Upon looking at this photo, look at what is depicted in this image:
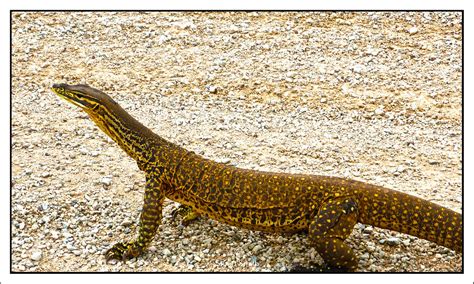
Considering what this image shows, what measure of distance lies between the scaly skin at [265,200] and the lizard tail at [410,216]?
0.01 metres

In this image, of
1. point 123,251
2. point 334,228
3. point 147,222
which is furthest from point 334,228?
point 123,251

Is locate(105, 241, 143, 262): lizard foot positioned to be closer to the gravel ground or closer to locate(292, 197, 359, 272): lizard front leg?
the gravel ground

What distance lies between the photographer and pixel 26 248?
8.33m

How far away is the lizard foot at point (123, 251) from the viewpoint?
806 centimetres

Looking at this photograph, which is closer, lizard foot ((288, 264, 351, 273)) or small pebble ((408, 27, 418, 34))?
lizard foot ((288, 264, 351, 273))

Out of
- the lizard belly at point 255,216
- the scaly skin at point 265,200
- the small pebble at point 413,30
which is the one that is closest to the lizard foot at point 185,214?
the scaly skin at point 265,200

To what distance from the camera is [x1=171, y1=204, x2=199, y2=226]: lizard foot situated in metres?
8.91

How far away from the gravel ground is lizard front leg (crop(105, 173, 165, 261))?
0.52ft

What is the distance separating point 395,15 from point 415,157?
19.0 feet

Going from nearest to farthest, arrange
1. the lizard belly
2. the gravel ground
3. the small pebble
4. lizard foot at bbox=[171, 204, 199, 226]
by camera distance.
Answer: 1. the lizard belly
2. the gravel ground
3. lizard foot at bbox=[171, 204, 199, 226]
4. the small pebble

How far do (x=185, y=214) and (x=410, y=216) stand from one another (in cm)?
324

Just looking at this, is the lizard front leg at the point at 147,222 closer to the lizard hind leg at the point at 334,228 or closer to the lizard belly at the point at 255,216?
the lizard belly at the point at 255,216

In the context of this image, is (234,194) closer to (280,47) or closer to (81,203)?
(81,203)

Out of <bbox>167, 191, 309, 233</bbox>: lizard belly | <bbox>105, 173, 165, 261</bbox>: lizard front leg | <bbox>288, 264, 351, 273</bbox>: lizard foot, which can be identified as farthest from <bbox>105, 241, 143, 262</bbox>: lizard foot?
<bbox>288, 264, 351, 273</bbox>: lizard foot
